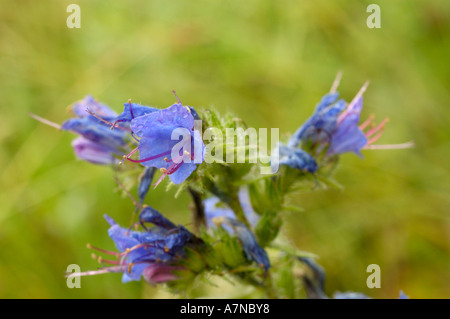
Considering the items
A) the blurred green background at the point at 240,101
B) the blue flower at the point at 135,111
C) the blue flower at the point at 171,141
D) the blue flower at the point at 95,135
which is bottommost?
the blue flower at the point at 171,141

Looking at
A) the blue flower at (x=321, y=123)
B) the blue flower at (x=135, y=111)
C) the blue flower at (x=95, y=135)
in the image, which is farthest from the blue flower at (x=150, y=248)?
the blue flower at (x=321, y=123)

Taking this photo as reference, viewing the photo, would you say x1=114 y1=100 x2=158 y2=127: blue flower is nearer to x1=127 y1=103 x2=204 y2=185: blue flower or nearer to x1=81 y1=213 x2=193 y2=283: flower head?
x1=127 y1=103 x2=204 y2=185: blue flower

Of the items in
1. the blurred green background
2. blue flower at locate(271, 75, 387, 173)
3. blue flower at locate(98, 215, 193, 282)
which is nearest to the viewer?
blue flower at locate(98, 215, 193, 282)

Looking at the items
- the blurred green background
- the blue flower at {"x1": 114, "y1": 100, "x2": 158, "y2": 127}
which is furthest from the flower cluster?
the blurred green background

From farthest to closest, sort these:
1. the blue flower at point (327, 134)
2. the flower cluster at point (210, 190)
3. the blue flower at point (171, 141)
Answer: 1. the blue flower at point (327, 134)
2. the flower cluster at point (210, 190)
3. the blue flower at point (171, 141)

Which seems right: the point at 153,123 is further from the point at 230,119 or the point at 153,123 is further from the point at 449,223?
the point at 449,223

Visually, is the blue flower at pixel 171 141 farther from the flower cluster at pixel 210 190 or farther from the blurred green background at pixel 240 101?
the blurred green background at pixel 240 101

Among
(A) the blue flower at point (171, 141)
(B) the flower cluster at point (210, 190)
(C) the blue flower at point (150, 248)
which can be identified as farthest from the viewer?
(C) the blue flower at point (150, 248)

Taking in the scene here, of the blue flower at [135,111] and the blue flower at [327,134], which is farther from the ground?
the blue flower at [327,134]

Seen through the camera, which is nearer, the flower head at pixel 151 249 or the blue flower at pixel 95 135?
the flower head at pixel 151 249
